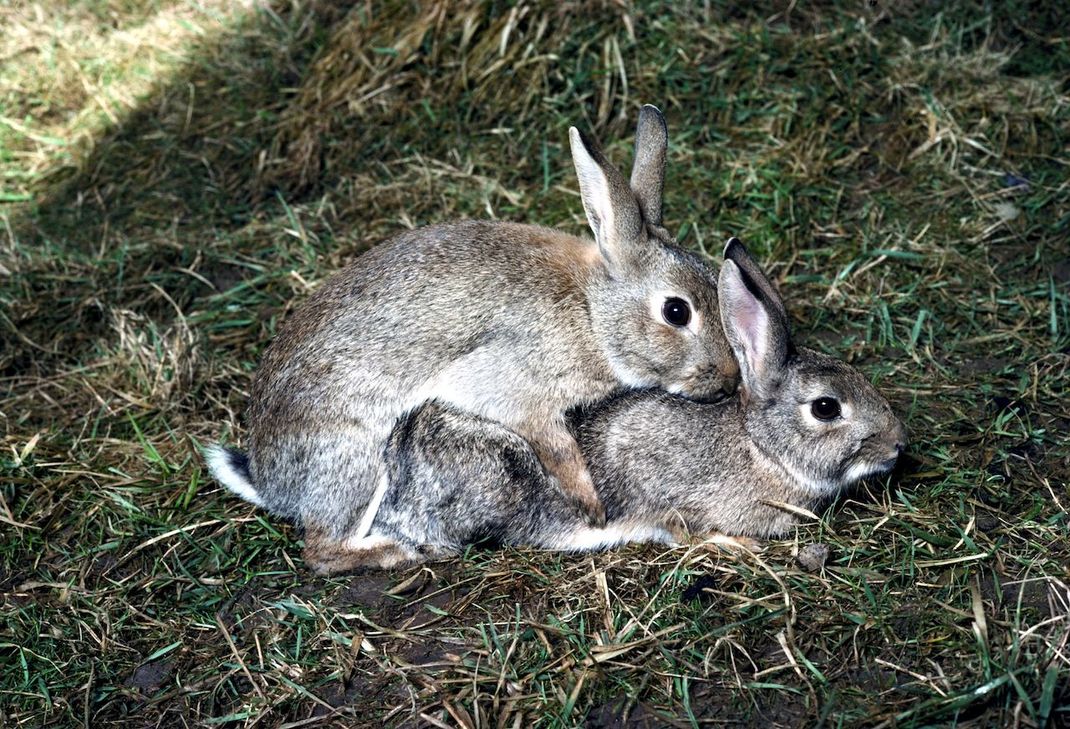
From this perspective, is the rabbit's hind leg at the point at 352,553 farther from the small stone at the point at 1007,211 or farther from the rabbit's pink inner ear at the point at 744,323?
the small stone at the point at 1007,211

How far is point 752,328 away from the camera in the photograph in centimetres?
448

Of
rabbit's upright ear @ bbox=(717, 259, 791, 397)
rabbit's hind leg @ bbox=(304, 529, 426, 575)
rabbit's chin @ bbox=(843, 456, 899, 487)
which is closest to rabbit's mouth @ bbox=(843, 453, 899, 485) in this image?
rabbit's chin @ bbox=(843, 456, 899, 487)

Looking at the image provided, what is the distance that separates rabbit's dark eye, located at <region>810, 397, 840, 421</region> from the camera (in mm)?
4512

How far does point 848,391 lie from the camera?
449 cm

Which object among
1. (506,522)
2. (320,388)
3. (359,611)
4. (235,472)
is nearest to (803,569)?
(506,522)

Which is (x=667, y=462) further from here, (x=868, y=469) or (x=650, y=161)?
(x=650, y=161)

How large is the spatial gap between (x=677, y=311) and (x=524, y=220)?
6.21ft

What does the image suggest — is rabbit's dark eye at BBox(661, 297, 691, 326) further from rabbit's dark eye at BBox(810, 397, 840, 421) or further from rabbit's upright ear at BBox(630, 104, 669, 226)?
rabbit's dark eye at BBox(810, 397, 840, 421)

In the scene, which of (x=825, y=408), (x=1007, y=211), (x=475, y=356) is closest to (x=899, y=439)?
(x=825, y=408)

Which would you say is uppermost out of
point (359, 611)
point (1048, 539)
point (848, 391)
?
point (848, 391)

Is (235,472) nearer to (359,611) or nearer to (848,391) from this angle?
(359,611)

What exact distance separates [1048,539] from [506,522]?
207 centimetres

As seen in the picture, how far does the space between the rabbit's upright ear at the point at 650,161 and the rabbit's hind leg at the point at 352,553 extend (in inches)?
69.1

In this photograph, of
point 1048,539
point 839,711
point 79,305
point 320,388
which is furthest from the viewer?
point 79,305
